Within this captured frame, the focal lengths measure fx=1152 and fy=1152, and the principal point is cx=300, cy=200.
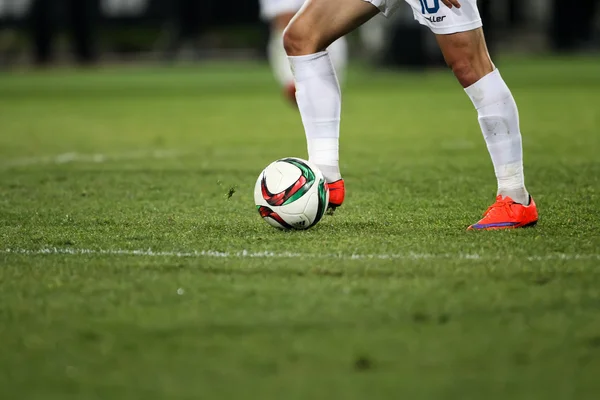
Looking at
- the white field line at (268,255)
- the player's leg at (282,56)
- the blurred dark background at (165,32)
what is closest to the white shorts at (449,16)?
the white field line at (268,255)

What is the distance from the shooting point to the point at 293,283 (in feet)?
11.4

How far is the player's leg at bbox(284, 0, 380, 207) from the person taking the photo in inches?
189

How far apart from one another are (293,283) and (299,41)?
5.60 ft

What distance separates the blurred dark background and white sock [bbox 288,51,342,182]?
91.3 ft

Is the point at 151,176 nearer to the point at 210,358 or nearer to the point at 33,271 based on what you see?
the point at 33,271

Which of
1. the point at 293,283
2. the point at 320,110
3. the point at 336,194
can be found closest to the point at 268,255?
the point at 293,283

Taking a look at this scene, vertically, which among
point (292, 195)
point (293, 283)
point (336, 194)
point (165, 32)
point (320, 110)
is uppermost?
point (293, 283)

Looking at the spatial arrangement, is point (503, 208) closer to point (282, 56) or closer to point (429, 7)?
point (429, 7)

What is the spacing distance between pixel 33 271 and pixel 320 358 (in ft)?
4.62

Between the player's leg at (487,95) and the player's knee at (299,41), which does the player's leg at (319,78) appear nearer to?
the player's knee at (299,41)

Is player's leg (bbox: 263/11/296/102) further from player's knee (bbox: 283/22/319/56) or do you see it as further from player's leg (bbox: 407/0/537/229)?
player's leg (bbox: 407/0/537/229)

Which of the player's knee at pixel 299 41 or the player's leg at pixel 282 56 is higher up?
the player's knee at pixel 299 41

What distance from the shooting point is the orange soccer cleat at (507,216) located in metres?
4.52

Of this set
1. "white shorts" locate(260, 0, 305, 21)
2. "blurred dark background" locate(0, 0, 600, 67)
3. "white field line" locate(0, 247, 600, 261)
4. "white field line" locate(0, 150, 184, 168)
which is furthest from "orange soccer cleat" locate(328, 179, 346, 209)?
"blurred dark background" locate(0, 0, 600, 67)
